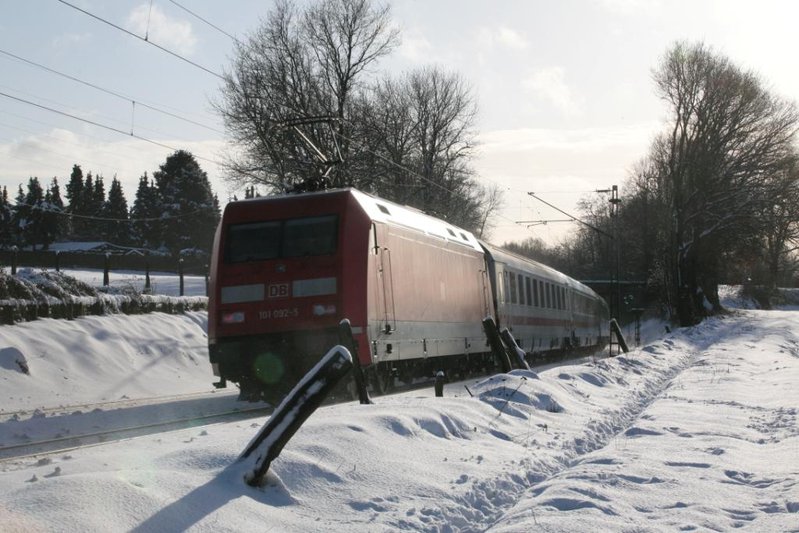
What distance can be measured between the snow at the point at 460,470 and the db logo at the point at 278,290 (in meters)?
2.88

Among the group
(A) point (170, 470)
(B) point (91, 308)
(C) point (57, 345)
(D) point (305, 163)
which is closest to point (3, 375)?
(C) point (57, 345)

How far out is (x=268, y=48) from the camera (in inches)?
1382

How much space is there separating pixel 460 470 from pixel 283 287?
728 cm

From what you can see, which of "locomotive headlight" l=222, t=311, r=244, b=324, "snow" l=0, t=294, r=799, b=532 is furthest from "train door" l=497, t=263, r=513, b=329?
"locomotive headlight" l=222, t=311, r=244, b=324

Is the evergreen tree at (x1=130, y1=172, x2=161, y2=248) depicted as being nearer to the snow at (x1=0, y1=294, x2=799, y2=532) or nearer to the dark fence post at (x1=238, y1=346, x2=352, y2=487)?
the snow at (x1=0, y1=294, x2=799, y2=532)

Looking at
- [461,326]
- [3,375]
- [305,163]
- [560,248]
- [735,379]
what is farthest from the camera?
[560,248]

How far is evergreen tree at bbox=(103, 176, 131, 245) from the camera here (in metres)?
79.2

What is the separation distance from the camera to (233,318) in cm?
1342

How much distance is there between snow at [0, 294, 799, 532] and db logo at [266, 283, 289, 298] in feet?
9.45

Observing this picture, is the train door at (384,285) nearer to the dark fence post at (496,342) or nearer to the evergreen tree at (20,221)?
the dark fence post at (496,342)

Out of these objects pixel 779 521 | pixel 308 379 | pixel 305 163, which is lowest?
pixel 779 521

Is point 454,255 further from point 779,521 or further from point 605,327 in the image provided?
point 605,327

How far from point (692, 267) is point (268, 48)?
28995 millimetres

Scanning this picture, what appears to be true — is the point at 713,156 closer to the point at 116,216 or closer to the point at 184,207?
the point at 184,207
